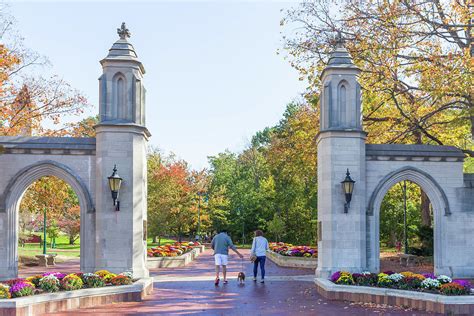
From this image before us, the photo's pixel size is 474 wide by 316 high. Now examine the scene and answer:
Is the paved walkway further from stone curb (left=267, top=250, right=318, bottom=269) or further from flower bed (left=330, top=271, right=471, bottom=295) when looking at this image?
stone curb (left=267, top=250, right=318, bottom=269)

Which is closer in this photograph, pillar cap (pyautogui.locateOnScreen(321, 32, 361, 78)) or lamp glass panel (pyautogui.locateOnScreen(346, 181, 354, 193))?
lamp glass panel (pyautogui.locateOnScreen(346, 181, 354, 193))

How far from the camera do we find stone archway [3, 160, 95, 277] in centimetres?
1499

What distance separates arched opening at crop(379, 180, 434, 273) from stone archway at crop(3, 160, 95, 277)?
10996 millimetres

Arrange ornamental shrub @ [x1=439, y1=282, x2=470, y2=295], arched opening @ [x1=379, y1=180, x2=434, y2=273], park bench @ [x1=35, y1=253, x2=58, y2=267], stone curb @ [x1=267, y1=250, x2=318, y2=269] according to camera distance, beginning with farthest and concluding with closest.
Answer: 1. park bench @ [x1=35, y1=253, x2=58, y2=267]
2. arched opening @ [x1=379, y1=180, x2=434, y2=273]
3. stone curb @ [x1=267, y1=250, x2=318, y2=269]
4. ornamental shrub @ [x1=439, y1=282, x2=470, y2=295]

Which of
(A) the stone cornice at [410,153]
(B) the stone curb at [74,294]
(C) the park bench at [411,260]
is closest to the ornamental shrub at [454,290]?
(A) the stone cornice at [410,153]

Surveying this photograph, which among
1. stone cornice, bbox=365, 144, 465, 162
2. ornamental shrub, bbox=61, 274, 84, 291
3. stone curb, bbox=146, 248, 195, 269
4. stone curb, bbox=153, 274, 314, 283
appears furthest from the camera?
stone curb, bbox=146, 248, 195, 269

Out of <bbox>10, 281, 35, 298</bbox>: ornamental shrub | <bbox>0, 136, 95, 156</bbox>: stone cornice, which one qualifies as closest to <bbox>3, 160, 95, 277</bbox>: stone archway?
<bbox>0, 136, 95, 156</bbox>: stone cornice

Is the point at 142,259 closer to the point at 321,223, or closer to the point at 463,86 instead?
the point at 321,223

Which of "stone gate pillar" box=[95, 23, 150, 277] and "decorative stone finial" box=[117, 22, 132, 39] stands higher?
"decorative stone finial" box=[117, 22, 132, 39]

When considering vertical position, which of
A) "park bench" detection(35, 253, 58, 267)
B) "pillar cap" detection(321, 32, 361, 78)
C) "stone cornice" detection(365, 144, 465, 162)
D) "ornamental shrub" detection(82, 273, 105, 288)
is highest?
"pillar cap" detection(321, 32, 361, 78)

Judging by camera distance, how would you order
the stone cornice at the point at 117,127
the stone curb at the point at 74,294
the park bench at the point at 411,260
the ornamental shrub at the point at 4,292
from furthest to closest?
1. the park bench at the point at 411,260
2. the stone cornice at the point at 117,127
3. the ornamental shrub at the point at 4,292
4. the stone curb at the point at 74,294

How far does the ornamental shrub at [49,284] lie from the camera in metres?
10.9

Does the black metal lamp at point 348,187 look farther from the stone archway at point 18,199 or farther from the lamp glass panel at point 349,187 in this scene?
the stone archway at point 18,199

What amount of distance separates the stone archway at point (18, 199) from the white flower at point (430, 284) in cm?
891
